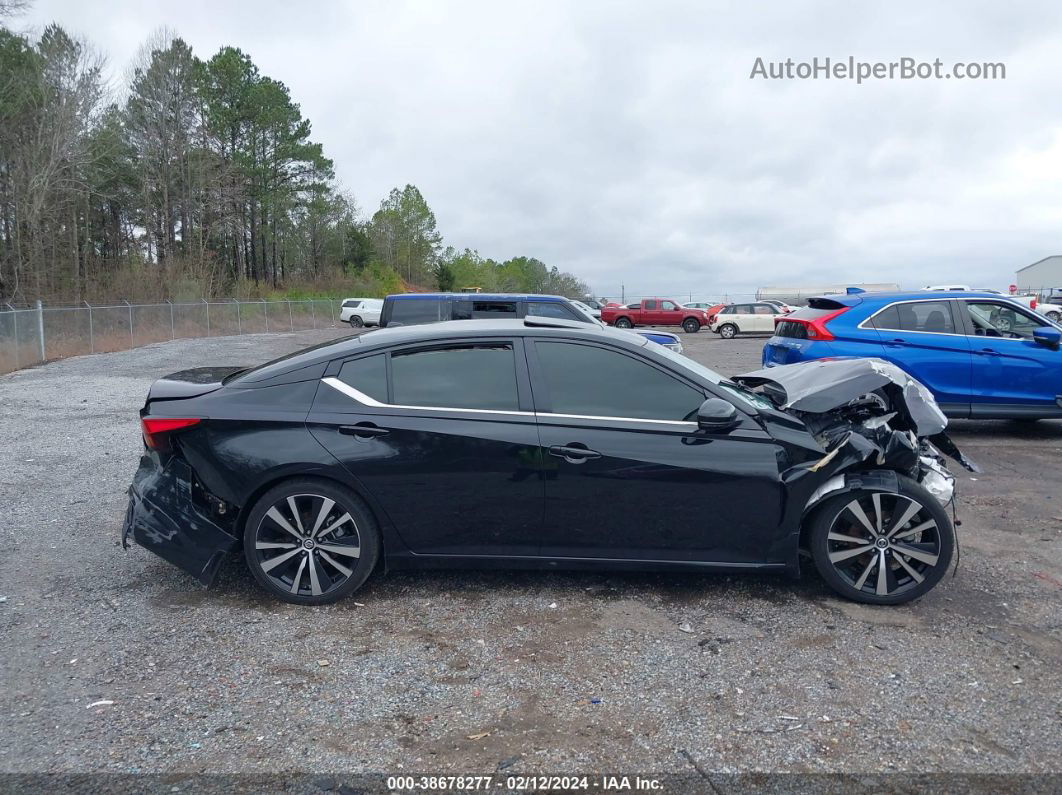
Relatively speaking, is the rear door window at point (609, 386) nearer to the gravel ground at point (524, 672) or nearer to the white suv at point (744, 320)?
the gravel ground at point (524, 672)

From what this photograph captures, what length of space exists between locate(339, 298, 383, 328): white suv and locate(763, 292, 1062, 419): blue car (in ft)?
124

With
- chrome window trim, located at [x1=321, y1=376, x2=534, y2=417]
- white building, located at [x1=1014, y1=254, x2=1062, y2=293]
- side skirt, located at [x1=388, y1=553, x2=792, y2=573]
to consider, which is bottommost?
side skirt, located at [x1=388, y1=553, x2=792, y2=573]

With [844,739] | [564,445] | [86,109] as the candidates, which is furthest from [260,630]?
[86,109]

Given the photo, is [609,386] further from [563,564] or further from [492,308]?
[492,308]

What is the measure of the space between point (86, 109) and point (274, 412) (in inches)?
1488

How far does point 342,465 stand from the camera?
425 centimetres

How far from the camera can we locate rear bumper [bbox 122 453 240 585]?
428cm

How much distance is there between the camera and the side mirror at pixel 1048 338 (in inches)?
344

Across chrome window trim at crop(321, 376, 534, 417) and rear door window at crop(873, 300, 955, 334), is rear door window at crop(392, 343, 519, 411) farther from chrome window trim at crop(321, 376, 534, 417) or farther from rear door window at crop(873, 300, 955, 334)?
rear door window at crop(873, 300, 955, 334)

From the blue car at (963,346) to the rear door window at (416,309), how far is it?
7.25 metres

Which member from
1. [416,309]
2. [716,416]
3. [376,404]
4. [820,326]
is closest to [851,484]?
[716,416]

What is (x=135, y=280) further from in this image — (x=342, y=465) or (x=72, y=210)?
(x=342, y=465)

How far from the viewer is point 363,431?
4.30 m

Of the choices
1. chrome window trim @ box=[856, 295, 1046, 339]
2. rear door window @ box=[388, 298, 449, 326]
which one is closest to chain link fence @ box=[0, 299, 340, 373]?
rear door window @ box=[388, 298, 449, 326]
